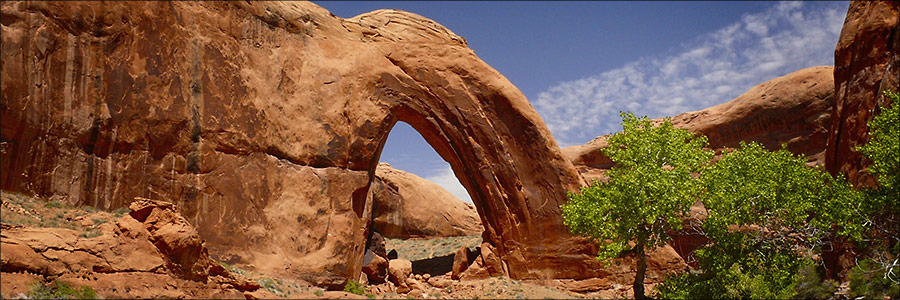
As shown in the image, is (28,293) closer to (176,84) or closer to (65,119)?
(65,119)

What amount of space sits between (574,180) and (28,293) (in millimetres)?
20795

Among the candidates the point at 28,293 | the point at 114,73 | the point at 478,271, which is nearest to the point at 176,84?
the point at 114,73

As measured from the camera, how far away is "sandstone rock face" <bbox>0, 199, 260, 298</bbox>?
39.0 ft

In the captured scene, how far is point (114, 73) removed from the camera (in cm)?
1742

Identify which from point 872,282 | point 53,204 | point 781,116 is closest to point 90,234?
point 53,204

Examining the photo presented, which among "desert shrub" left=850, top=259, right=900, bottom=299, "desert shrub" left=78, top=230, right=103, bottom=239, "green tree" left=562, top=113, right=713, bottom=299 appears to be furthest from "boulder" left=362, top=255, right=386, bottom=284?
"desert shrub" left=850, top=259, right=900, bottom=299

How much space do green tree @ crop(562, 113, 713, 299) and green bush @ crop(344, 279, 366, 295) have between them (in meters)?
8.46

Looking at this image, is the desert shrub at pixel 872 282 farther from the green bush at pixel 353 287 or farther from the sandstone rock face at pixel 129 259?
the sandstone rock face at pixel 129 259

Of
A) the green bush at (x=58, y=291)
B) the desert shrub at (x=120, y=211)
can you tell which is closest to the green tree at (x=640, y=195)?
the desert shrub at (x=120, y=211)

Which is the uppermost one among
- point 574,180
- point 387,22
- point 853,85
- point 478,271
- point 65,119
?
point 387,22

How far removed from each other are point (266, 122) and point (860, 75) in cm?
2108

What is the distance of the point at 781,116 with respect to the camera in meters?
37.9

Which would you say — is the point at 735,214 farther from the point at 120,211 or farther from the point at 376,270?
the point at 120,211

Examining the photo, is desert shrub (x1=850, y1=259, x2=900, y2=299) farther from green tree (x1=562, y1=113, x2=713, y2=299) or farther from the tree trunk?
the tree trunk
